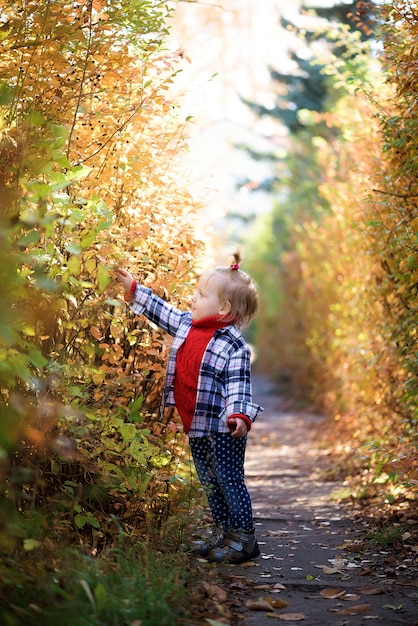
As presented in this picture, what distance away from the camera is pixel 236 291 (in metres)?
4.00

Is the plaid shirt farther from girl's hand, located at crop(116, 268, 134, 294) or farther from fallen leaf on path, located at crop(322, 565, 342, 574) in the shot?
fallen leaf on path, located at crop(322, 565, 342, 574)

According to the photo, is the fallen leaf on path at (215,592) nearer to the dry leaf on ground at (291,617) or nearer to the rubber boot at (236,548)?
the dry leaf on ground at (291,617)

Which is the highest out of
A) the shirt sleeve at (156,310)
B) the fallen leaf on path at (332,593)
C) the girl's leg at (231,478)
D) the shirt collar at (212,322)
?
the shirt sleeve at (156,310)

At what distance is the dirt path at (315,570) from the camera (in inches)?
125

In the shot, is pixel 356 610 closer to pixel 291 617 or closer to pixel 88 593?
pixel 291 617

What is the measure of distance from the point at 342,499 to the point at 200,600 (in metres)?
2.76

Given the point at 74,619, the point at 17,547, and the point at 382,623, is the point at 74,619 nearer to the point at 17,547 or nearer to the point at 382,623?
the point at 17,547

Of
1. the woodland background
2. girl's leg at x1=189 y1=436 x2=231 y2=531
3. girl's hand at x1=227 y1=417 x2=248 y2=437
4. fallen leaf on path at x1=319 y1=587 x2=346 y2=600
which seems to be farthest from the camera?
girl's leg at x1=189 y1=436 x2=231 y2=531

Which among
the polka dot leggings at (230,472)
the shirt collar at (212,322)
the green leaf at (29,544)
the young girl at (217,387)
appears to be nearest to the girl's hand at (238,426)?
the young girl at (217,387)

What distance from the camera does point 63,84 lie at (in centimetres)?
362

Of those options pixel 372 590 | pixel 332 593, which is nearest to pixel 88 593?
pixel 332 593

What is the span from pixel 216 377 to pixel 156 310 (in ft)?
1.44

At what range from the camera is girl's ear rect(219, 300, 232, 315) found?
399cm

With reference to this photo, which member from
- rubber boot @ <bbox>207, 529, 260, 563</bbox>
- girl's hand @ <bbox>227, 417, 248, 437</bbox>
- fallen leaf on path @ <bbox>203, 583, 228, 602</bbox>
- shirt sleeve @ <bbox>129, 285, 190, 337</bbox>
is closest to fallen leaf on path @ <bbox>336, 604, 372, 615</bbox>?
fallen leaf on path @ <bbox>203, 583, 228, 602</bbox>
